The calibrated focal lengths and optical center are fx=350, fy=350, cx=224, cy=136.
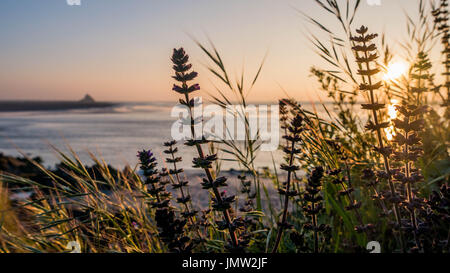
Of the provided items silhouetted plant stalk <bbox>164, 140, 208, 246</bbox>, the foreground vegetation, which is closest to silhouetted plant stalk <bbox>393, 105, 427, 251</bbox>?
the foreground vegetation

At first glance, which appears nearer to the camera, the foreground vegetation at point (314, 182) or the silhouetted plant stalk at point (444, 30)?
the foreground vegetation at point (314, 182)

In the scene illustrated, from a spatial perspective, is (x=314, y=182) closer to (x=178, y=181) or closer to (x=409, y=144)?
(x=409, y=144)

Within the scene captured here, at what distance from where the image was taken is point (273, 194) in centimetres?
516

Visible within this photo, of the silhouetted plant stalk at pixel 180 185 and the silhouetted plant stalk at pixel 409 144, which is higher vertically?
Result: the silhouetted plant stalk at pixel 409 144

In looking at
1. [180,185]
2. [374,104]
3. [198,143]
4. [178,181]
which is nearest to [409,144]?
[374,104]

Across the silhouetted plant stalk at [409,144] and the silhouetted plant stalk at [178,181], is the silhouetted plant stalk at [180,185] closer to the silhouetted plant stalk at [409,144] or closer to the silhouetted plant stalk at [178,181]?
the silhouetted plant stalk at [178,181]

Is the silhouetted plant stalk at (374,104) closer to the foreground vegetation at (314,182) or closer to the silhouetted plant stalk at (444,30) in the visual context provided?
the foreground vegetation at (314,182)

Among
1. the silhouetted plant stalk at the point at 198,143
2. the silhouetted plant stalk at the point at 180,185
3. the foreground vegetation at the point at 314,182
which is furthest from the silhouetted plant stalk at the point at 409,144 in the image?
the silhouetted plant stalk at the point at 180,185

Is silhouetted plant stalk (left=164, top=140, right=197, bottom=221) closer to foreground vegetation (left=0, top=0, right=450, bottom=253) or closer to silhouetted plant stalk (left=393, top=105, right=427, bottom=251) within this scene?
foreground vegetation (left=0, top=0, right=450, bottom=253)

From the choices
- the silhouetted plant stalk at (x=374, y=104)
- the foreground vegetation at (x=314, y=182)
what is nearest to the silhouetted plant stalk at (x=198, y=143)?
the foreground vegetation at (x=314, y=182)

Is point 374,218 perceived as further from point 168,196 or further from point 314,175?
point 168,196

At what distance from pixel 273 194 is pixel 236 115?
3.42 m
